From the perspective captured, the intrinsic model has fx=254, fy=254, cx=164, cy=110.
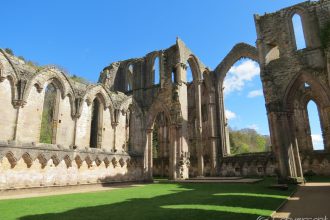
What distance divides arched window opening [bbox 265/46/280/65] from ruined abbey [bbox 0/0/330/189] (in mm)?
110

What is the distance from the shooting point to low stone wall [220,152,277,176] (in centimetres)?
1745

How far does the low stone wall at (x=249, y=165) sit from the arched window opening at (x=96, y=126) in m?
9.68

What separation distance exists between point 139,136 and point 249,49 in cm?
1194

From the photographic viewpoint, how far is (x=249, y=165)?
18.3 m

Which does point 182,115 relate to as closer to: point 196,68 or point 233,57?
point 196,68

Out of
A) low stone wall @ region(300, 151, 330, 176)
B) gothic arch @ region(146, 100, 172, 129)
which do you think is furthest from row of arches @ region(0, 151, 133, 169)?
low stone wall @ region(300, 151, 330, 176)

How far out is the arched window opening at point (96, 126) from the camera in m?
15.7

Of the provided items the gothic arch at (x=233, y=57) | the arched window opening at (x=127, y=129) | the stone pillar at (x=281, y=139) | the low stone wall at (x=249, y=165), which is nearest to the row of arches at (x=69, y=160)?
the arched window opening at (x=127, y=129)

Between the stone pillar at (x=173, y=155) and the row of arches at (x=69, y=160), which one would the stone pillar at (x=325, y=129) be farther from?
the row of arches at (x=69, y=160)

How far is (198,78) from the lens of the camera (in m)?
20.8

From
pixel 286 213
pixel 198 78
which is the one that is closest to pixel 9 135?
pixel 286 213

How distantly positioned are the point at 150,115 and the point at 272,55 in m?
8.90

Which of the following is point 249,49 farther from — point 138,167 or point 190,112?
point 138,167

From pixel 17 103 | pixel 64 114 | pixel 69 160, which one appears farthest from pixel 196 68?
pixel 17 103
